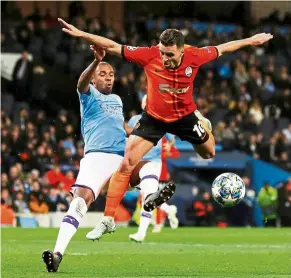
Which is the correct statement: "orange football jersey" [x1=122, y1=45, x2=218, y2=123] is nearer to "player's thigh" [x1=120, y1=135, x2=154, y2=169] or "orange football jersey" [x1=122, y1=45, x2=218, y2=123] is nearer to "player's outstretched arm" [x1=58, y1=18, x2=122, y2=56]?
"player's outstretched arm" [x1=58, y1=18, x2=122, y2=56]

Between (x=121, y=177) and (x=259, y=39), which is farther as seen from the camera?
(x=121, y=177)

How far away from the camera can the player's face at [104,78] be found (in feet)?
41.4

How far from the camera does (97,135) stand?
41.2 feet

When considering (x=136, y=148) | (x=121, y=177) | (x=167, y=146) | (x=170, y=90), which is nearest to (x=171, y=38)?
(x=170, y=90)

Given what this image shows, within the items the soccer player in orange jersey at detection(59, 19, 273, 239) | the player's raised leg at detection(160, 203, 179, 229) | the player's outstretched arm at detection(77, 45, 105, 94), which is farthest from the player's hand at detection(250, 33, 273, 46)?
the player's raised leg at detection(160, 203, 179, 229)

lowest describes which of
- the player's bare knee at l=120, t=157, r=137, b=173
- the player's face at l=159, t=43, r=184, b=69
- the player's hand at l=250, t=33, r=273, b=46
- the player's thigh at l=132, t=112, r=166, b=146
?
the player's bare knee at l=120, t=157, r=137, b=173

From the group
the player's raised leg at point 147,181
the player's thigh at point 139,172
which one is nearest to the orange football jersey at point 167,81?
the player's thigh at point 139,172

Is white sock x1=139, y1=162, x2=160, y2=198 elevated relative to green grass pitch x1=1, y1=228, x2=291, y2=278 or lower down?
elevated

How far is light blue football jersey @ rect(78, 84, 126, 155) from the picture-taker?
490 inches

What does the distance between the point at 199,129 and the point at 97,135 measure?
1765 mm

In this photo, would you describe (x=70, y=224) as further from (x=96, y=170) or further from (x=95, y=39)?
(x=95, y=39)

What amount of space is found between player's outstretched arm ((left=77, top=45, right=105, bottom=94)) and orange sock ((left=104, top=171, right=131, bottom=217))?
102 cm

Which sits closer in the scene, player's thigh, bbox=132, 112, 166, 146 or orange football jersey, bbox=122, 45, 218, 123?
orange football jersey, bbox=122, 45, 218, 123

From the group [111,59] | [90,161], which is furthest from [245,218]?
[90,161]
